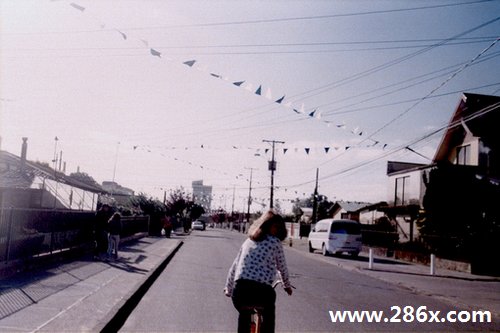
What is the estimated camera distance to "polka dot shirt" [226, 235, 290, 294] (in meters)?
4.61

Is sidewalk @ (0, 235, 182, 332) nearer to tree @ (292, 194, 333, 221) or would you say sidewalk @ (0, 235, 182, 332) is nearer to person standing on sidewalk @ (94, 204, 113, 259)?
person standing on sidewalk @ (94, 204, 113, 259)

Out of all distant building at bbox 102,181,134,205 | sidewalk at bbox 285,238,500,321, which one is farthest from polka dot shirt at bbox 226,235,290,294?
distant building at bbox 102,181,134,205

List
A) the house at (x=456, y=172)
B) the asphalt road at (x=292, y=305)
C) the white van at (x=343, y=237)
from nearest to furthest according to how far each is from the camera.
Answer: the asphalt road at (x=292, y=305) < the white van at (x=343, y=237) < the house at (x=456, y=172)

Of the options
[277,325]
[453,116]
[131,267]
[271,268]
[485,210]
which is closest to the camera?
[271,268]

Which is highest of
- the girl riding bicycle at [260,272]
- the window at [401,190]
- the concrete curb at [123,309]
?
the window at [401,190]

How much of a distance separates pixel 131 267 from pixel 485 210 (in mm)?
20167

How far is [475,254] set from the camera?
2002 centimetres

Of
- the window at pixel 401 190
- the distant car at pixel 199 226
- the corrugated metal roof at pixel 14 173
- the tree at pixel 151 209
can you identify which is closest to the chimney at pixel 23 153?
the corrugated metal roof at pixel 14 173

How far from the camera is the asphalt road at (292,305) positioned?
25.2 feet

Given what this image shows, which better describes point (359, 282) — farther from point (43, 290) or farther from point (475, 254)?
point (43, 290)

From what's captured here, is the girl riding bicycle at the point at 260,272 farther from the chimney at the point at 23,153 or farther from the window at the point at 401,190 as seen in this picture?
the window at the point at 401,190

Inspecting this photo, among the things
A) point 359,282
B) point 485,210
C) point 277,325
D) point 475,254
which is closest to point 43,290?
point 277,325

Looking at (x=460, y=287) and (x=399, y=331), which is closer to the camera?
(x=399, y=331)

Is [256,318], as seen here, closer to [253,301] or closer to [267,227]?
[253,301]
